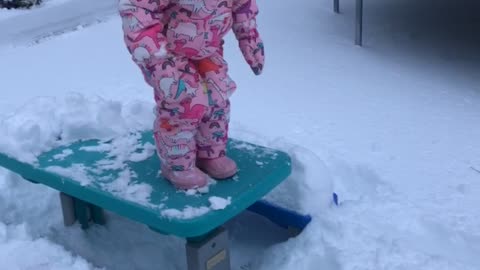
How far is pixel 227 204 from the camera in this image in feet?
6.24

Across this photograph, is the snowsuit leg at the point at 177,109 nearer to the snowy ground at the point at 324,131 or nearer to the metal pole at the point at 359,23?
the snowy ground at the point at 324,131

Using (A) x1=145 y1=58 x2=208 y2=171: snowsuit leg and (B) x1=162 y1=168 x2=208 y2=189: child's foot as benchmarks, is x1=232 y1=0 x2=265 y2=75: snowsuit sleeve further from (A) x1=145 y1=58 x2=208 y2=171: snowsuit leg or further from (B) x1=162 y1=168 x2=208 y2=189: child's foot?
(B) x1=162 y1=168 x2=208 y2=189: child's foot

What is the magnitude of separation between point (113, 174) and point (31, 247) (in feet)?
1.24

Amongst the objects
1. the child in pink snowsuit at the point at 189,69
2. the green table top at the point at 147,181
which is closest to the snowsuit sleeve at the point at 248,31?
the child in pink snowsuit at the point at 189,69

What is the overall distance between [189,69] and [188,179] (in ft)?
1.04

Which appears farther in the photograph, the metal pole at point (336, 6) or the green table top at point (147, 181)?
the metal pole at point (336, 6)

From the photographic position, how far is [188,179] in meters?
1.98

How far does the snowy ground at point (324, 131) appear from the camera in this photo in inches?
85.8

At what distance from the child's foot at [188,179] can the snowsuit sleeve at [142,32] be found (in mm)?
367

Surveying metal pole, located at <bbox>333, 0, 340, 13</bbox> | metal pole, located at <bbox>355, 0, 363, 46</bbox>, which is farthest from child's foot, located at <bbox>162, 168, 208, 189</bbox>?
metal pole, located at <bbox>333, 0, 340, 13</bbox>

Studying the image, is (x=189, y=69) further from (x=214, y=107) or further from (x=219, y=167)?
(x=219, y=167)

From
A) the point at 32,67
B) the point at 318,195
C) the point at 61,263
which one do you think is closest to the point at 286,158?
the point at 318,195

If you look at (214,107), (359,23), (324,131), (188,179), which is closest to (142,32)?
(214,107)

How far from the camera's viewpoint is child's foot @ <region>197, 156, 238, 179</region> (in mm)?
2045
